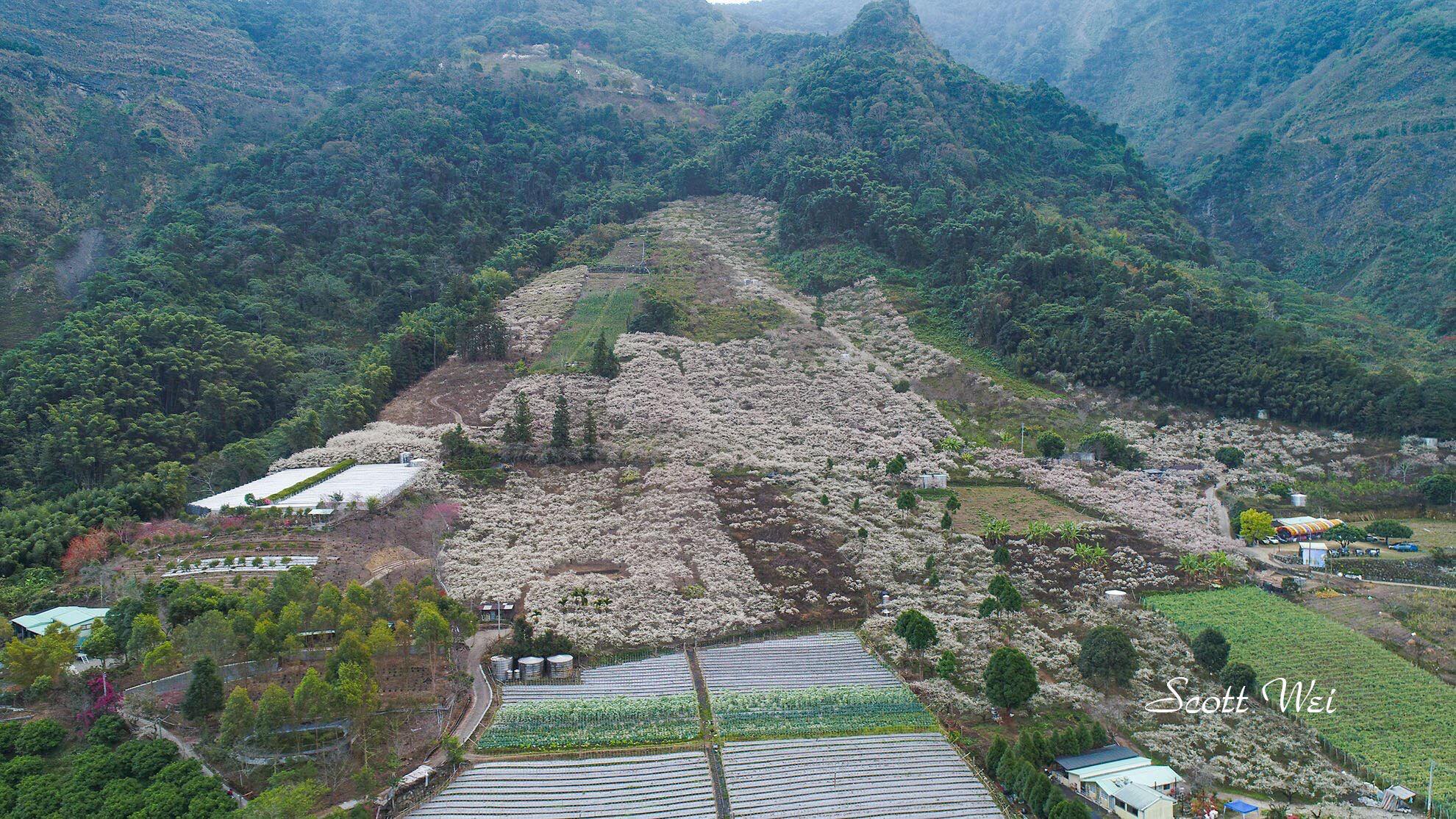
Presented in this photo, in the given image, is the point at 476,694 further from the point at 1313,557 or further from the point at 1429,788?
the point at 1313,557

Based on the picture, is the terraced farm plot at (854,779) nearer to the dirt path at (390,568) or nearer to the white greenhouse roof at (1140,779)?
the white greenhouse roof at (1140,779)

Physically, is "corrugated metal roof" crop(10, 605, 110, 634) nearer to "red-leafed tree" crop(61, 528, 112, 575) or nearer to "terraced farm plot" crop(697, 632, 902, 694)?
"red-leafed tree" crop(61, 528, 112, 575)

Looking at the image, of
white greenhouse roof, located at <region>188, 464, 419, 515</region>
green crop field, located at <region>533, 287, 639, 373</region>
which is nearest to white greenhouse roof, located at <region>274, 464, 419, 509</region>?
white greenhouse roof, located at <region>188, 464, 419, 515</region>

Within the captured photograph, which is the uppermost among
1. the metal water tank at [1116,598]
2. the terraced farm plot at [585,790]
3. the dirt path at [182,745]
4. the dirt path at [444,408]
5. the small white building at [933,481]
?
the dirt path at [444,408]

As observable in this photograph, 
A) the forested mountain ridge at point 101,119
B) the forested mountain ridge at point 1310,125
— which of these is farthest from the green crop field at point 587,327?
the forested mountain ridge at point 1310,125

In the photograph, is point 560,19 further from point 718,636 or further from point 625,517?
point 718,636

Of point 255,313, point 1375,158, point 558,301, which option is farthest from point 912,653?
point 1375,158

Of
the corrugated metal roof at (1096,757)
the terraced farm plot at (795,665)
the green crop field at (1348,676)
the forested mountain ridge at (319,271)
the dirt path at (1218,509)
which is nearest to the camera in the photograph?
the corrugated metal roof at (1096,757)

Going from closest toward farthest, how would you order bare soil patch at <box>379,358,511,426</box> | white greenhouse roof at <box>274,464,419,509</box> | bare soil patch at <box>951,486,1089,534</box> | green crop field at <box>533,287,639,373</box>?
white greenhouse roof at <box>274,464,419,509</box>
bare soil patch at <box>951,486,1089,534</box>
bare soil patch at <box>379,358,511,426</box>
green crop field at <box>533,287,639,373</box>
